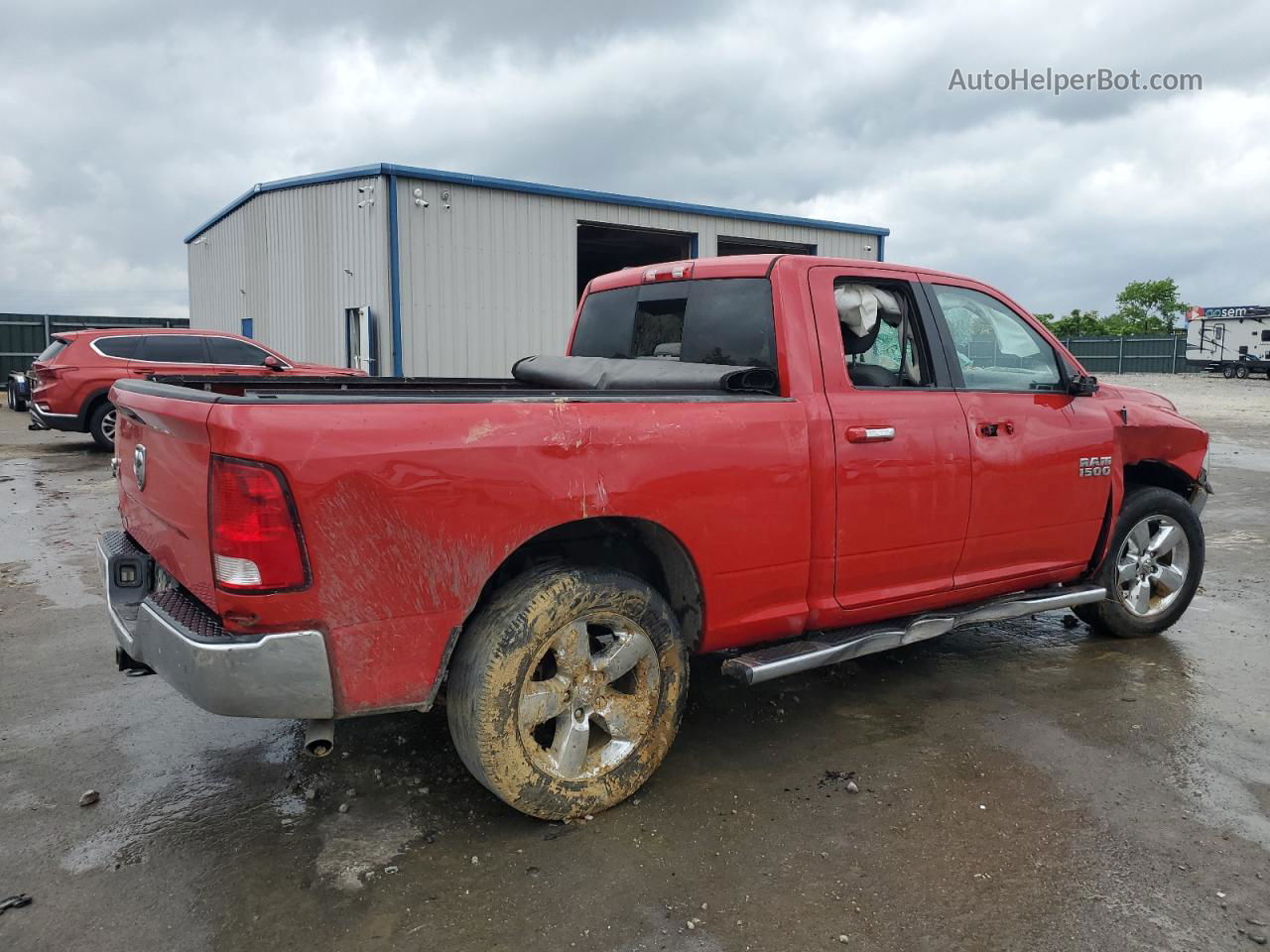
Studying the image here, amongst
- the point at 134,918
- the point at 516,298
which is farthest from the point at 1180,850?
the point at 516,298

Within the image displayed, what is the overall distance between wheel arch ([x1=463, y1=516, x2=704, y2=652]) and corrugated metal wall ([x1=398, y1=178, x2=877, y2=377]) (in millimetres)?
11578

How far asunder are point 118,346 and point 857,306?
39.9ft

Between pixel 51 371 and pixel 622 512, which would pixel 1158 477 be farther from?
pixel 51 371

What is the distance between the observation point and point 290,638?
255 centimetres

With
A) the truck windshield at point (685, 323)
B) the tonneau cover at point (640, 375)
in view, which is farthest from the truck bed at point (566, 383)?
the truck windshield at point (685, 323)

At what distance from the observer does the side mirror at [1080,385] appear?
4527 mm

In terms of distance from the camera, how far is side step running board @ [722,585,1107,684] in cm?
334

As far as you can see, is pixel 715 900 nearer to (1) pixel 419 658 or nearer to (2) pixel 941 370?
(1) pixel 419 658

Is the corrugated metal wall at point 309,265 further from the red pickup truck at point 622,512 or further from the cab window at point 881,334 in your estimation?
the cab window at point 881,334

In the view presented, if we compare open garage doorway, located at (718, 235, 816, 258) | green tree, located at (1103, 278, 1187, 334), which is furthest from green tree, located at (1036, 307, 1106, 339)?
open garage doorway, located at (718, 235, 816, 258)

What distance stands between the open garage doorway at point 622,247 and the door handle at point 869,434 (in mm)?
12268

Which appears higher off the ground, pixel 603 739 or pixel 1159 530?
pixel 1159 530

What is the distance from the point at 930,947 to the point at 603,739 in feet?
4.00

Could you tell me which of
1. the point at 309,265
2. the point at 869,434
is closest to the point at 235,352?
the point at 309,265
